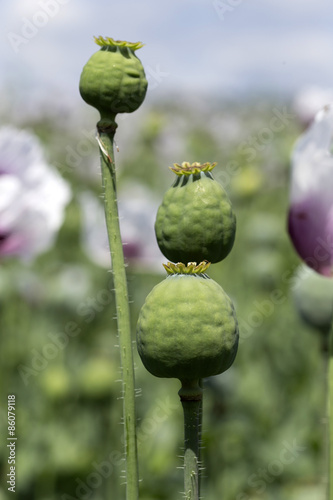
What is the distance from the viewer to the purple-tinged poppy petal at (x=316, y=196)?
55 centimetres

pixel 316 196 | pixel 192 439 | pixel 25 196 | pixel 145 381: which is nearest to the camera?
Answer: pixel 192 439

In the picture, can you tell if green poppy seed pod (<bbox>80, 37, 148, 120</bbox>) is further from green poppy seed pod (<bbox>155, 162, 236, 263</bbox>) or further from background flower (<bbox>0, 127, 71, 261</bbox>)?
background flower (<bbox>0, 127, 71, 261</bbox>)

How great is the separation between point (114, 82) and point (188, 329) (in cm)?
12

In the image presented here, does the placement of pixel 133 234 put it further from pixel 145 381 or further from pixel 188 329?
pixel 188 329

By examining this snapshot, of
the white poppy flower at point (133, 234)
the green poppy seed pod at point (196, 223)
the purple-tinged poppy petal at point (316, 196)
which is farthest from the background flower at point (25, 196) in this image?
the white poppy flower at point (133, 234)

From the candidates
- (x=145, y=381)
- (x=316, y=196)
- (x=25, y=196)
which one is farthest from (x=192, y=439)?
(x=145, y=381)

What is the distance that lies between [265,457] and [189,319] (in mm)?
1360

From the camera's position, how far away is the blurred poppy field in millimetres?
1535

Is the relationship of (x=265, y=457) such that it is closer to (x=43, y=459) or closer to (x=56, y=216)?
(x=43, y=459)

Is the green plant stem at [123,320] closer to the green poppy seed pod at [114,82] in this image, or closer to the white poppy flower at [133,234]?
the green poppy seed pod at [114,82]

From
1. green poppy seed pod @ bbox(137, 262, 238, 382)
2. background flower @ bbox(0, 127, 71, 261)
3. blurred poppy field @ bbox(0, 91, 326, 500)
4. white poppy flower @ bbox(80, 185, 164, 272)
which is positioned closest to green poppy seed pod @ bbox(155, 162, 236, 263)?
green poppy seed pod @ bbox(137, 262, 238, 382)

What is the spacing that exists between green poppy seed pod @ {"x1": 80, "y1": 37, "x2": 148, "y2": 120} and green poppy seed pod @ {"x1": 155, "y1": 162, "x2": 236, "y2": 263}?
0.17 feet

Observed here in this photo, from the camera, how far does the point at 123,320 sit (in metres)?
0.34

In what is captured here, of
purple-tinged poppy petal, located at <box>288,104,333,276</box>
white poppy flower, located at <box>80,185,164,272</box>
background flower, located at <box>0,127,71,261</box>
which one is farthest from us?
white poppy flower, located at <box>80,185,164,272</box>
